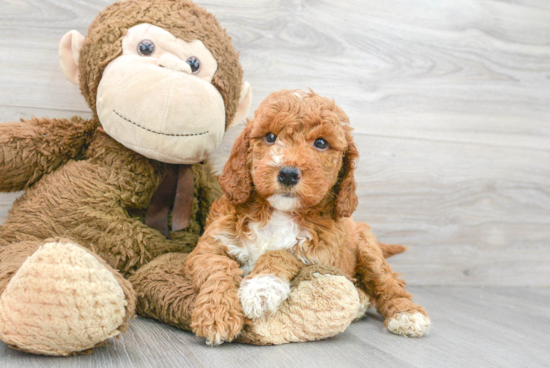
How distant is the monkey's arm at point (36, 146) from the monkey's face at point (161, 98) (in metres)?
0.15

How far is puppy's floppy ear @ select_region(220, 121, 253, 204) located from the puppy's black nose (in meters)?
0.16

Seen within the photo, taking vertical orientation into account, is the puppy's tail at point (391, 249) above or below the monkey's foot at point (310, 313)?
below

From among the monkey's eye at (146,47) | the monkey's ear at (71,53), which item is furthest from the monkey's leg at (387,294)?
the monkey's ear at (71,53)

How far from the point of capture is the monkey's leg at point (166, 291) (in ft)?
3.99

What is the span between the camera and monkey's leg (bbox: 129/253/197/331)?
1215 mm

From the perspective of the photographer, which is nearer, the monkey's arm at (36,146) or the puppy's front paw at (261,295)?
the puppy's front paw at (261,295)

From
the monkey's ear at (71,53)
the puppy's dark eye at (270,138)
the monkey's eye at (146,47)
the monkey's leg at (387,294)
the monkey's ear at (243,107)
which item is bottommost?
the monkey's leg at (387,294)

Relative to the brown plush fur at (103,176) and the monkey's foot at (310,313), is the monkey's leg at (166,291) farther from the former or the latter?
the monkey's foot at (310,313)

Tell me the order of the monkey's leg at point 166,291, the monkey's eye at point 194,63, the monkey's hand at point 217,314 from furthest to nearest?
the monkey's eye at point 194,63 → the monkey's leg at point 166,291 → the monkey's hand at point 217,314

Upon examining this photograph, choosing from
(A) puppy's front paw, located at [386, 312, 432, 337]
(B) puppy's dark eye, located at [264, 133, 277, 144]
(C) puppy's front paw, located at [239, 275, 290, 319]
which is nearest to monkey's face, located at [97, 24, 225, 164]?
(B) puppy's dark eye, located at [264, 133, 277, 144]

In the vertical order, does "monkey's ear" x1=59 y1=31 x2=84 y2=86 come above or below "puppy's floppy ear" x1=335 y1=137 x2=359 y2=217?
above

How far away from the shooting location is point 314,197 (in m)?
1.17

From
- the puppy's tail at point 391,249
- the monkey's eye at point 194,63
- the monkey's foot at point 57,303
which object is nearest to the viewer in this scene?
the monkey's foot at point 57,303

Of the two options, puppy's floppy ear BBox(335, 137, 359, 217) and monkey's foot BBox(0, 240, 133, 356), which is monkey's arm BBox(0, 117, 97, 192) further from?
puppy's floppy ear BBox(335, 137, 359, 217)
